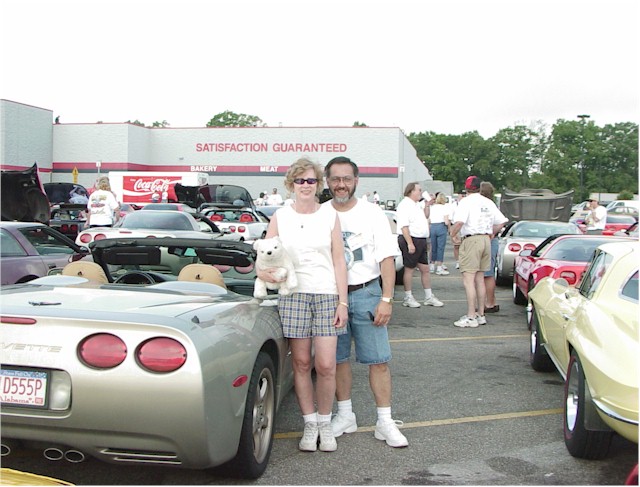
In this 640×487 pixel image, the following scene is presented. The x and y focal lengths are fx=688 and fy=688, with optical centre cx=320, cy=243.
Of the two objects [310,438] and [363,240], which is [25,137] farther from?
[310,438]

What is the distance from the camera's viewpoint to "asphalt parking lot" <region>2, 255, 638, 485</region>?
3.69 m

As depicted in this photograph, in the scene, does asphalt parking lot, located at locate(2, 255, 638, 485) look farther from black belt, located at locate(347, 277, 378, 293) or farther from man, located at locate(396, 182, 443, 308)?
man, located at locate(396, 182, 443, 308)

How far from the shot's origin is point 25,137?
4297cm

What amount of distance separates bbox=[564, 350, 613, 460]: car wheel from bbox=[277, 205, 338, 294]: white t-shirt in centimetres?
144

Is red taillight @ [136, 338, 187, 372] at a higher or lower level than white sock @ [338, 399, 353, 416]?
higher

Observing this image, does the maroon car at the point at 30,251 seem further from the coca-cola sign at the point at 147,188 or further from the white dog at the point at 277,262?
the coca-cola sign at the point at 147,188

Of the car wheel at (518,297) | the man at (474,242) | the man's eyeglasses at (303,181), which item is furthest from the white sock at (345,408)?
the car wheel at (518,297)

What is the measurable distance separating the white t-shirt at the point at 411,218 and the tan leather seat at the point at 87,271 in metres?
5.51

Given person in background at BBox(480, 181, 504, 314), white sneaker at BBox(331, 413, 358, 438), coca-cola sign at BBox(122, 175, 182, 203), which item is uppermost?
coca-cola sign at BBox(122, 175, 182, 203)

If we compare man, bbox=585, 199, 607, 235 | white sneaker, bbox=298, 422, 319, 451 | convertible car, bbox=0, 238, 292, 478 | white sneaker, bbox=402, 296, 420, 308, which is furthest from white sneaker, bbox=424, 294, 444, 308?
man, bbox=585, 199, 607, 235

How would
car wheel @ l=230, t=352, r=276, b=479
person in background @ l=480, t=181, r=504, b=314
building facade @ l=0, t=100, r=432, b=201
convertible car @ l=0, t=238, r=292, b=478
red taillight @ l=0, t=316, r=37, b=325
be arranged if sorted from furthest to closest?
building facade @ l=0, t=100, r=432, b=201 → person in background @ l=480, t=181, r=504, b=314 → car wheel @ l=230, t=352, r=276, b=479 → red taillight @ l=0, t=316, r=37, b=325 → convertible car @ l=0, t=238, r=292, b=478

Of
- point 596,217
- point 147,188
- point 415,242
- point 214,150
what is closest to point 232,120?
point 214,150

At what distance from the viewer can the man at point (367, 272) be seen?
416cm

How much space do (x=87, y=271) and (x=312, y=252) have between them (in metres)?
1.80
